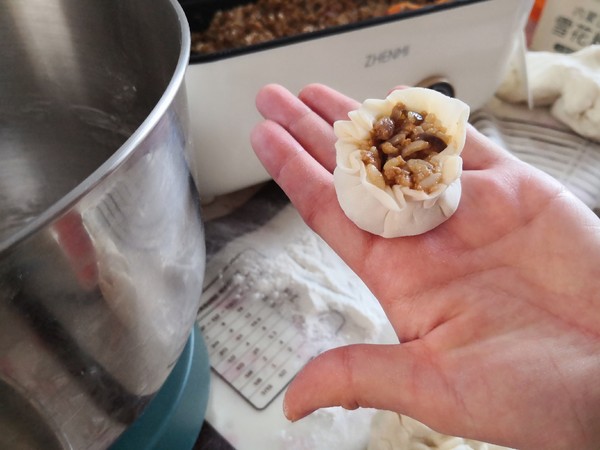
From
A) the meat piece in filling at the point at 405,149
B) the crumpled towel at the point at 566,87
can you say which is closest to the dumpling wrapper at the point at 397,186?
the meat piece in filling at the point at 405,149

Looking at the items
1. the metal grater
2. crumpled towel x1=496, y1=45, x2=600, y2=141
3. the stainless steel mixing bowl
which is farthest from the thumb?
crumpled towel x1=496, y1=45, x2=600, y2=141

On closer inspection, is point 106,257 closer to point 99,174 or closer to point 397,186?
point 99,174

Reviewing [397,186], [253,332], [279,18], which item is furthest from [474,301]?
[279,18]

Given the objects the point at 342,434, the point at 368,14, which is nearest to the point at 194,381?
the point at 342,434

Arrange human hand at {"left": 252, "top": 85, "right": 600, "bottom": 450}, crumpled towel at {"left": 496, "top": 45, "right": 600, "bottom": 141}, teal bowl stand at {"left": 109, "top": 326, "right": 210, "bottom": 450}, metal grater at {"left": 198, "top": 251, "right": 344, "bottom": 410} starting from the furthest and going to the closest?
crumpled towel at {"left": 496, "top": 45, "right": 600, "bottom": 141} < metal grater at {"left": 198, "top": 251, "right": 344, "bottom": 410} < teal bowl stand at {"left": 109, "top": 326, "right": 210, "bottom": 450} < human hand at {"left": 252, "top": 85, "right": 600, "bottom": 450}

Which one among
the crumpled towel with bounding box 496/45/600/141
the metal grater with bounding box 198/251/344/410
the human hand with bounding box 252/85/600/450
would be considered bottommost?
the metal grater with bounding box 198/251/344/410

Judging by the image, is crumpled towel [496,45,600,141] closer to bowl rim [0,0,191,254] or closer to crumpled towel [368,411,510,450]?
crumpled towel [368,411,510,450]

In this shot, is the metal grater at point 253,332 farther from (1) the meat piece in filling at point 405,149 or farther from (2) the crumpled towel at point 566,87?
(2) the crumpled towel at point 566,87
